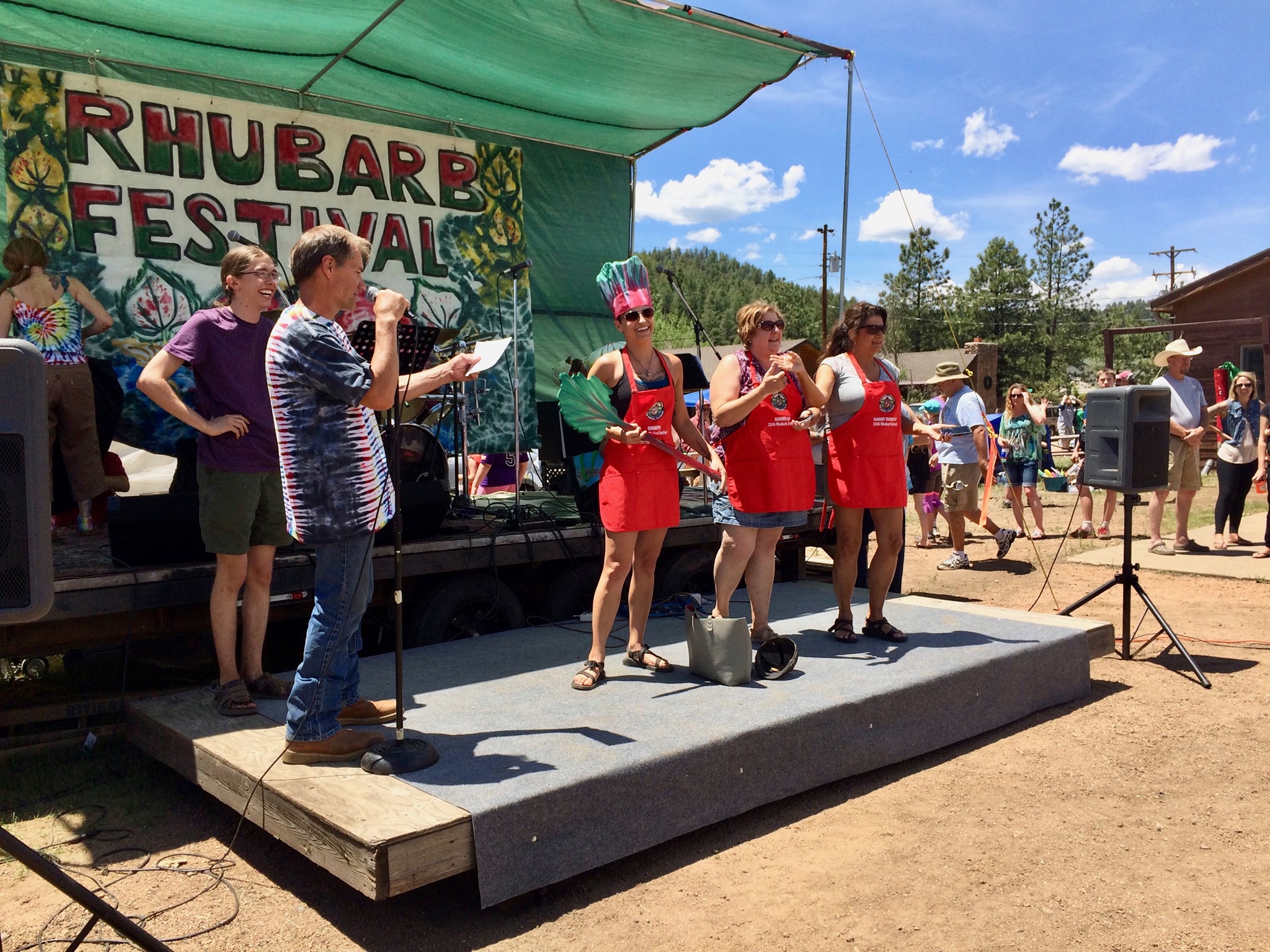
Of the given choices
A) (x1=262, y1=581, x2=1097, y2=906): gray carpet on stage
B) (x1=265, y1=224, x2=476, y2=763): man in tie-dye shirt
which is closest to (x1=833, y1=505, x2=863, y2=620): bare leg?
(x1=262, y1=581, x2=1097, y2=906): gray carpet on stage

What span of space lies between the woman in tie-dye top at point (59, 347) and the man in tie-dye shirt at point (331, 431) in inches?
114

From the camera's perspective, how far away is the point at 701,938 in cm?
276

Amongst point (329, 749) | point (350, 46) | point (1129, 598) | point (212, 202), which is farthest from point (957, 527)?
point (329, 749)

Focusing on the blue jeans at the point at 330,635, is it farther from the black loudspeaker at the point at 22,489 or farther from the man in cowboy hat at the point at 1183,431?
the man in cowboy hat at the point at 1183,431

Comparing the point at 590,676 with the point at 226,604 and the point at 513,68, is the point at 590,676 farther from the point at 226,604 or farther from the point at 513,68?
the point at 513,68

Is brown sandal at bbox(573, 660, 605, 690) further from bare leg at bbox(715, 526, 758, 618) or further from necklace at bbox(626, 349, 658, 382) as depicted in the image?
necklace at bbox(626, 349, 658, 382)

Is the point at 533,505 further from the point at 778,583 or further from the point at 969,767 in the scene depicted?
the point at 969,767

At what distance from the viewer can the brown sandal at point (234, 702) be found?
3719 millimetres

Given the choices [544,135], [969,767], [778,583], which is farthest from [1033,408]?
[969,767]

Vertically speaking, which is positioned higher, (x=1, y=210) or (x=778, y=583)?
(x=1, y=210)

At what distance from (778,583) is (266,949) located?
14.6 ft

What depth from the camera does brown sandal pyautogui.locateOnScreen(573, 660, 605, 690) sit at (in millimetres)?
3988

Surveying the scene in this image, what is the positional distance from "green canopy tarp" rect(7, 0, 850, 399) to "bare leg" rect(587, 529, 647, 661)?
3112 mm

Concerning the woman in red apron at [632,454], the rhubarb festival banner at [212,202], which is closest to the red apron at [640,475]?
the woman in red apron at [632,454]
